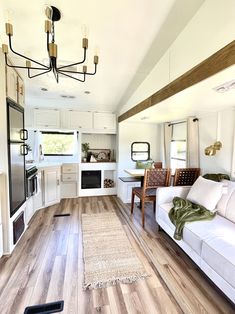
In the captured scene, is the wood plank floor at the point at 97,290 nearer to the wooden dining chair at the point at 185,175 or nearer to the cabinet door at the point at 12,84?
the wooden dining chair at the point at 185,175

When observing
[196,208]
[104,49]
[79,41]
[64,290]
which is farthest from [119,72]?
[64,290]

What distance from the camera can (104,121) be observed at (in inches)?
188

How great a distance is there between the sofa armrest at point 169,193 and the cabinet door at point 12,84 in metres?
2.47

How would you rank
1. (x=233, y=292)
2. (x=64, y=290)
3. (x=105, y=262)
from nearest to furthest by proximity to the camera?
(x=233, y=292)
(x=64, y=290)
(x=105, y=262)

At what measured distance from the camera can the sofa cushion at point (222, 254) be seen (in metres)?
1.46

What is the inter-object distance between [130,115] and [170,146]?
136 centimetres

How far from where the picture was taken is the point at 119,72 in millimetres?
3008

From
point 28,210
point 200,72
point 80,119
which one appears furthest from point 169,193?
point 80,119

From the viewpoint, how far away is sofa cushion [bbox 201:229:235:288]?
4.79 feet

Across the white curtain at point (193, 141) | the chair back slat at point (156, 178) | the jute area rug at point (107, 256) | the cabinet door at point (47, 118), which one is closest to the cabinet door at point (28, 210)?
the jute area rug at point (107, 256)

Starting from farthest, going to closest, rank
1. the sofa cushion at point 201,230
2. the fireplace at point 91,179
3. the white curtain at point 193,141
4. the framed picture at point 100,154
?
the framed picture at point 100,154 → the fireplace at point 91,179 → the white curtain at point 193,141 → the sofa cushion at point 201,230

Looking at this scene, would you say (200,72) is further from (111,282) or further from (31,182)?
(31,182)

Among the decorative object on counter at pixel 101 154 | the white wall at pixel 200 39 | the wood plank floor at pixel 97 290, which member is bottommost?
the wood plank floor at pixel 97 290

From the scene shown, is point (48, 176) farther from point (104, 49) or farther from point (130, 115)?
point (104, 49)
